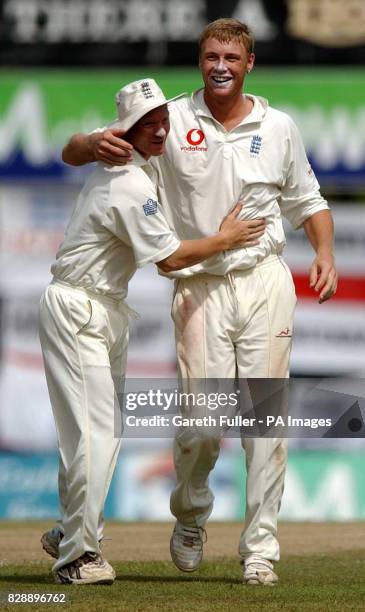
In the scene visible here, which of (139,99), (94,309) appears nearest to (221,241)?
(94,309)

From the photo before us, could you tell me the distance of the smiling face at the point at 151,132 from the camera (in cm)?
805

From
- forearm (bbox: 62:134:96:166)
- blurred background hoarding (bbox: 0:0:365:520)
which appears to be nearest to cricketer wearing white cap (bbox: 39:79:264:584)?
forearm (bbox: 62:134:96:166)

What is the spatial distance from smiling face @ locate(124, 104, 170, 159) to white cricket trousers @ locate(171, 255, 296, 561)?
2.60ft

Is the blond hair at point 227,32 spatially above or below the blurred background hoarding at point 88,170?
above

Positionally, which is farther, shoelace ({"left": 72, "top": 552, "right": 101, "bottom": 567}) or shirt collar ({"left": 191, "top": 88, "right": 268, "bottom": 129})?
shirt collar ({"left": 191, "top": 88, "right": 268, "bottom": 129})

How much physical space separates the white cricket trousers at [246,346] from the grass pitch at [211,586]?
0.38m

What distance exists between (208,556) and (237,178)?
294 centimetres

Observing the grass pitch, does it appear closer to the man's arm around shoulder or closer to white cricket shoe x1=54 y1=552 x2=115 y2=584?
white cricket shoe x1=54 y1=552 x2=115 y2=584

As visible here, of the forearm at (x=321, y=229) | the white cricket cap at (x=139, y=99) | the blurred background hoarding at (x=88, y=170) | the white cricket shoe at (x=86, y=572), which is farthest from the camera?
the blurred background hoarding at (x=88, y=170)

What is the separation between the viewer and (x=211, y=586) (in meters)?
8.26

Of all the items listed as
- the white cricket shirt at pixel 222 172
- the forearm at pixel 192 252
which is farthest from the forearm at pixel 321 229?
the forearm at pixel 192 252

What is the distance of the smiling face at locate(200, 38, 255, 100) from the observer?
8414mm

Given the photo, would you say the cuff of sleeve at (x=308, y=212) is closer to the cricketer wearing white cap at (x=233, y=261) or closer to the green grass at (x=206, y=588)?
the cricketer wearing white cap at (x=233, y=261)

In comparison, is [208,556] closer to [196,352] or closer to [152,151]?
[196,352]
